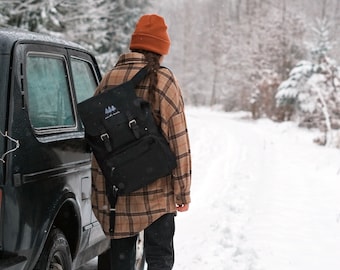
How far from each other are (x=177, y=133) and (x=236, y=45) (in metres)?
52.5

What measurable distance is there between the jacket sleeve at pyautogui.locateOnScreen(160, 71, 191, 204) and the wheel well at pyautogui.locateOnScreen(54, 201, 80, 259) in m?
0.70

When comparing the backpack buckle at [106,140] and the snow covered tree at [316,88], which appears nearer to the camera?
the backpack buckle at [106,140]

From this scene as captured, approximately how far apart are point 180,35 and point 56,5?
59086 millimetres

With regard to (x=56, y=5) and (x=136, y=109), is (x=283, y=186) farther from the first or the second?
(x=56, y=5)

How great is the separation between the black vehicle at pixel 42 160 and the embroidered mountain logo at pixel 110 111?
0.37 meters

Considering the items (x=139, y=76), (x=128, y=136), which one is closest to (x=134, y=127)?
(x=128, y=136)

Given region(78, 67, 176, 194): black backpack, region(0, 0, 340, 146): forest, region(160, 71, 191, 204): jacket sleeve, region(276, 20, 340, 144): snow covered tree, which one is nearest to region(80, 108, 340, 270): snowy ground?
region(160, 71, 191, 204): jacket sleeve

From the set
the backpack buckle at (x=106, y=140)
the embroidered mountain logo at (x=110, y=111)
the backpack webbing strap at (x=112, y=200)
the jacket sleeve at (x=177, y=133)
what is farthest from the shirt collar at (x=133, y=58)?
the backpack webbing strap at (x=112, y=200)

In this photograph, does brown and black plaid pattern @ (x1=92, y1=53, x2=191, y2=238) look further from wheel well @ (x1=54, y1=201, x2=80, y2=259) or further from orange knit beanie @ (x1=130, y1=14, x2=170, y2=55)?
wheel well @ (x1=54, y1=201, x2=80, y2=259)

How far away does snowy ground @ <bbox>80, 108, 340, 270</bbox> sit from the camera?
5.32m

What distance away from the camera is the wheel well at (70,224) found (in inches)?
132

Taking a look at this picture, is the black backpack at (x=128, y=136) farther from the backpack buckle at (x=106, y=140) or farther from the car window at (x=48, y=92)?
the car window at (x=48, y=92)

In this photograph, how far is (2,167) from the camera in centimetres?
261

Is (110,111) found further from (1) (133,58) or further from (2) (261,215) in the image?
(2) (261,215)
